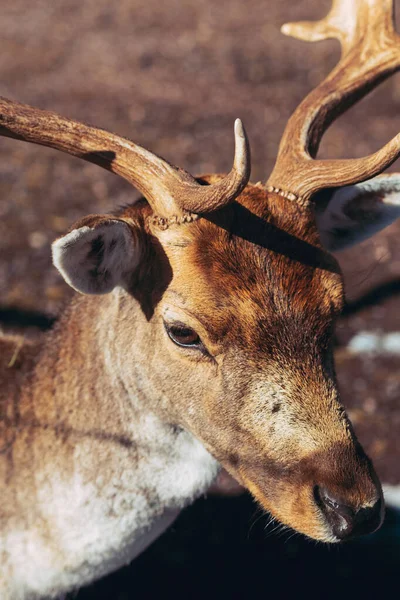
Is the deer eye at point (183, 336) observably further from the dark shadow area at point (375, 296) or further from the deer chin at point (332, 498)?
the dark shadow area at point (375, 296)

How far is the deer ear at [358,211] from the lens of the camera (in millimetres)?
3240

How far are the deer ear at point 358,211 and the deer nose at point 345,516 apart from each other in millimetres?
1296

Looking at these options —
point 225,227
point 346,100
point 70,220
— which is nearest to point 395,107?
point 70,220

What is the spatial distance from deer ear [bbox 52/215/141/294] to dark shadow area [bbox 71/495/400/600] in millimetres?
2448

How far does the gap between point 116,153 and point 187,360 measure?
88cm

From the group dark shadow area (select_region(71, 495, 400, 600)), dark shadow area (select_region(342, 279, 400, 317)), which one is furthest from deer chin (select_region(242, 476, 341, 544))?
dark shadow area (select_region(342, 279, 400, 317))

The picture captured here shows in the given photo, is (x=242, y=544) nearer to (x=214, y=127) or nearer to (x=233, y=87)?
(x=214, y=127)

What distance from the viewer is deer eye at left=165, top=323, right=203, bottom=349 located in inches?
109

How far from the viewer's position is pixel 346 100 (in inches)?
141

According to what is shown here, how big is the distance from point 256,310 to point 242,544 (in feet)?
8.90

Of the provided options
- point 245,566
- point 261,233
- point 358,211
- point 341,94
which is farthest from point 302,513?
point 245,566

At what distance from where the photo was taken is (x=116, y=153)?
294 cm

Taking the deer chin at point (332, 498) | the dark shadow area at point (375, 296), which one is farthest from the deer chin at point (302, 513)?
the dark shadow area at point (375, 296)

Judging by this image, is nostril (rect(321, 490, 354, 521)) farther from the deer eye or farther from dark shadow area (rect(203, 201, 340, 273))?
dark shadow area (rect(203, 201, 340, 273))
